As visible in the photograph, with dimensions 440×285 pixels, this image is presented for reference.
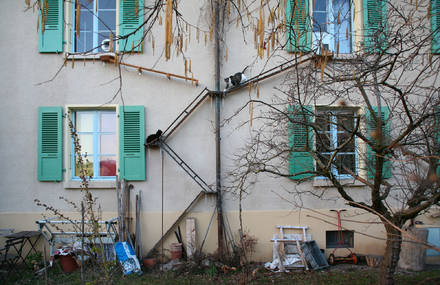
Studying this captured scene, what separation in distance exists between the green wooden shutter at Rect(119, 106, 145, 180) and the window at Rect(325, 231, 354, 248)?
388cm

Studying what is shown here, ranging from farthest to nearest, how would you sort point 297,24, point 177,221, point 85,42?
point 85,42
point 177,221
point 297,24

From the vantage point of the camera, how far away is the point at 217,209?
6.15 metres

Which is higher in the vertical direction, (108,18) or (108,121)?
(108,18)

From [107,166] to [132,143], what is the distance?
0.76 metres

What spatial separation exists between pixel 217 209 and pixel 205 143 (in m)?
1.29

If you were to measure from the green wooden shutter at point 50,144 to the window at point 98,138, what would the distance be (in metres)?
0.35

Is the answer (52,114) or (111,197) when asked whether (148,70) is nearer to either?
(52,114)

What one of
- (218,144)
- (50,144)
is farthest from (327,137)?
(50,144)

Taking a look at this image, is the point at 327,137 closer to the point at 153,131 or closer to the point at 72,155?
the point at 153,131

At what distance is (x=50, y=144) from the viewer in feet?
20.4

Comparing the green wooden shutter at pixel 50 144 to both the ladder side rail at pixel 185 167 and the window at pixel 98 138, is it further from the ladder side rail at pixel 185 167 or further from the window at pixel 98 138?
the ladder side rail at pixel 185 167

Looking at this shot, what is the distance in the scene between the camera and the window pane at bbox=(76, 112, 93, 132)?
21.4 feet

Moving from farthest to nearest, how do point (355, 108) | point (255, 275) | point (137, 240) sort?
point (355, 108), point (137, 240), point (255, 275)

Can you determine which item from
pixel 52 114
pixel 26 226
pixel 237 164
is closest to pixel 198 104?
pixel 237 164
